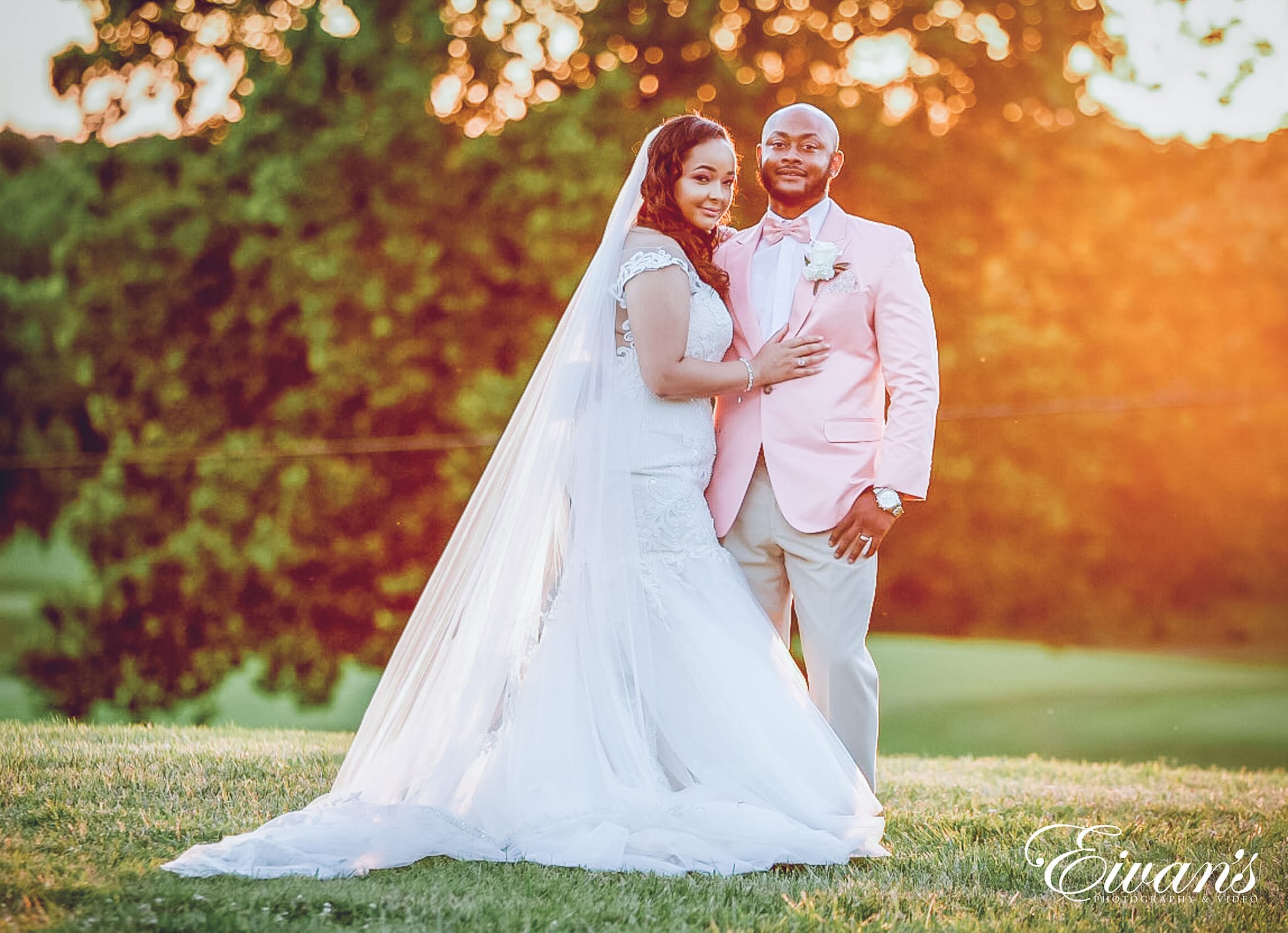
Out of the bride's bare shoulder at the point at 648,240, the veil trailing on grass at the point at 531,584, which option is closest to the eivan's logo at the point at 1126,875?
the veil trailing on grass at the point at 531,584

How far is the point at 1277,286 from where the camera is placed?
11625 millimetres

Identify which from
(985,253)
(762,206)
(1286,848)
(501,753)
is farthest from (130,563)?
(1286,848)

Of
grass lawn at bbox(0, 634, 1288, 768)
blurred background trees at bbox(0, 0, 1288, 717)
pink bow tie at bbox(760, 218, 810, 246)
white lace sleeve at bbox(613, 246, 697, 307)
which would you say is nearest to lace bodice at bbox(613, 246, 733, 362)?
white lace sleeve at bbox(613, 246, 697, 307)

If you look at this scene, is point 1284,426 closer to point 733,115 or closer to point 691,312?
point 733,115

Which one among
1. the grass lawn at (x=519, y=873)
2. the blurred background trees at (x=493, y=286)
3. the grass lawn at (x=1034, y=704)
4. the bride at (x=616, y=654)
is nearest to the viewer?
the grass lawn at (x=519, y=873)

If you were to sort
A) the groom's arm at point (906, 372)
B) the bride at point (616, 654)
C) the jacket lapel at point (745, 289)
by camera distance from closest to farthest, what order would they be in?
1. the bride at point (616, 654)
2. the groom's arm at point (906, 372)
3. the jacket lapel at point (745, 289)

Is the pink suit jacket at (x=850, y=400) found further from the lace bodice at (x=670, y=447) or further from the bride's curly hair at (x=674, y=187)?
the bride's curly hair at (x=674, y=187)

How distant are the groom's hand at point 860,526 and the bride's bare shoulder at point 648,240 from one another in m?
0.85

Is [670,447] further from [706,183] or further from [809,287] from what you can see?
[706,183]

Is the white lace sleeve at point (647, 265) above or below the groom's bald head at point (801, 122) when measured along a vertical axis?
below

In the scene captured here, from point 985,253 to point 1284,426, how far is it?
3512 millimetres

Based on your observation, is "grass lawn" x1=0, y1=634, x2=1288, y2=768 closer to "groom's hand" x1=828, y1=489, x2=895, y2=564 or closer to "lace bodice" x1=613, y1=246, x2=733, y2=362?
"groom's hand" x1=828, y1=489, x2=895, y2=564

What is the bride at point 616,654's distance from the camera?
3.24m

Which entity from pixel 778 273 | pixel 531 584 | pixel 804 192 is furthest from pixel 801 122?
pixel 531 584
